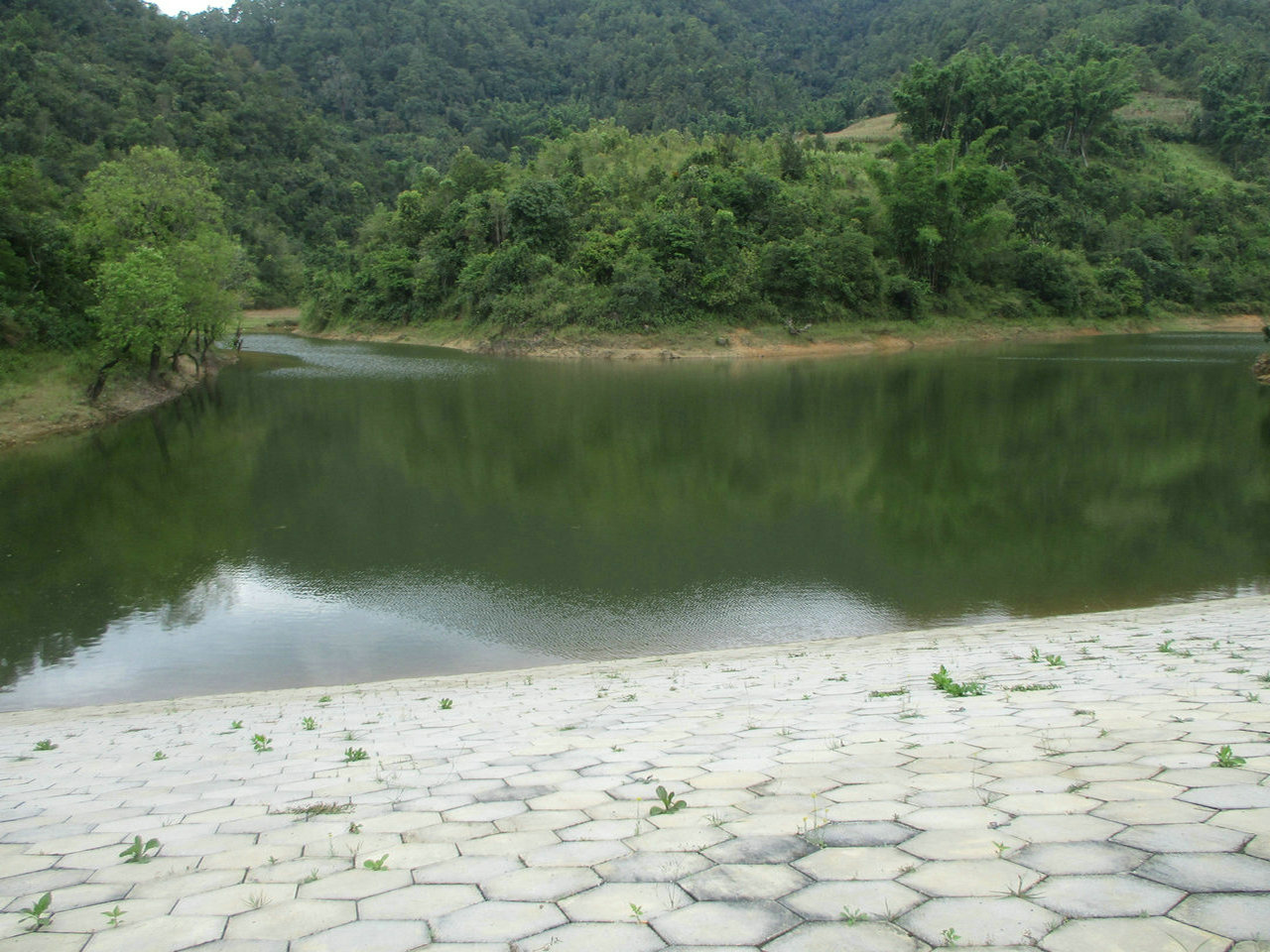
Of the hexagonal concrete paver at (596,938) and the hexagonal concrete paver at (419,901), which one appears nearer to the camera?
the hexagonal concrete paver at (596,938)

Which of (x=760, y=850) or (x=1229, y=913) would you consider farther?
(x=760, y=850)

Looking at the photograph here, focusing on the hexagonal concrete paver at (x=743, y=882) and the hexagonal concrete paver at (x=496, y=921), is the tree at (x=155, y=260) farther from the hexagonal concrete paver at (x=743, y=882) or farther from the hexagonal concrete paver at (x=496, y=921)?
the hexagonal concrete paver at (x=743, y=882)

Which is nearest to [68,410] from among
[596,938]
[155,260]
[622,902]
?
[155,260]

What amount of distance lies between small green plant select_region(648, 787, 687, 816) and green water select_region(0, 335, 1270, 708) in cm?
590

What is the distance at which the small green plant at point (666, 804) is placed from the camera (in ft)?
11.1

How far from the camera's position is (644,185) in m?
48.0

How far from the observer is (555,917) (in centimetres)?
251

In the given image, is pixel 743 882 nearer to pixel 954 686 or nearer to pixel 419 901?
pixel 419 901

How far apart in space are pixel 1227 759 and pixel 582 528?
11.0 metres

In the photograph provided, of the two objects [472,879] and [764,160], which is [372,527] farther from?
[764,160]

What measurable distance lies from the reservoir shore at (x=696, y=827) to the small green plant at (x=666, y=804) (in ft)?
0.06

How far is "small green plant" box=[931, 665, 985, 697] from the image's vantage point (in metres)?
5.71

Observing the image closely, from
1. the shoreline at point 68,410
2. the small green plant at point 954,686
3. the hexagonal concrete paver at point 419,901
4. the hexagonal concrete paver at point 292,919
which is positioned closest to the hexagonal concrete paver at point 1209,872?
the hexagonal concrete paver at point 419,901

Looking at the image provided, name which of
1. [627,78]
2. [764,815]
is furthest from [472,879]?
[627,78]
